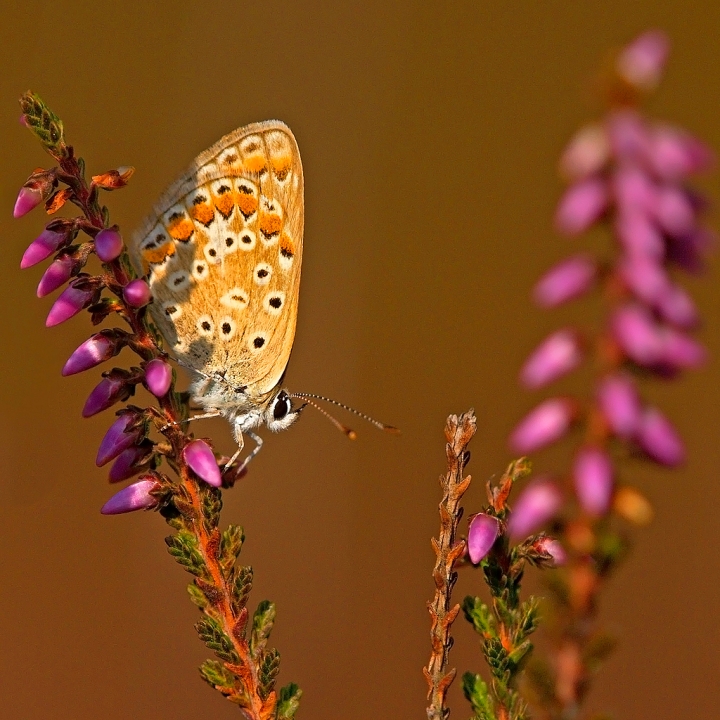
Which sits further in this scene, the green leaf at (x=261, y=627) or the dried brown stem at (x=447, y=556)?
the green leaf at (x=261, y=627)

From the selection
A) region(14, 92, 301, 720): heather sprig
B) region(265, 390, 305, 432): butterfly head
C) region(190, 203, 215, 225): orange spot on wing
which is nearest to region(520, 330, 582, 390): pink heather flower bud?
region(14, 92, 301, 720): heather sprig

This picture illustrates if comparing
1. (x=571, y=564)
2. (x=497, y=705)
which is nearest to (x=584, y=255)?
(x=571, y=564)

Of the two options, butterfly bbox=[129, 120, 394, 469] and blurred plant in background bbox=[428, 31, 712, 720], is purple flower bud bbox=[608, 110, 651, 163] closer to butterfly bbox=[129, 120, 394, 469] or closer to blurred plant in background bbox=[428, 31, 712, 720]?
blurred plant in background bbox=[428, 31, 712, 720]

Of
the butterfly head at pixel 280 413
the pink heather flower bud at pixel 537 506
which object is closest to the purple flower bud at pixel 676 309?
the pink heather flower bud at pixel 537 506

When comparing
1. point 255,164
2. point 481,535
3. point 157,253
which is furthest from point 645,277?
point 255,164

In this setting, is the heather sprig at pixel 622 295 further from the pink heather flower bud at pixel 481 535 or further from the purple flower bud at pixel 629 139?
the pink heather flower bud at pixel 481 535

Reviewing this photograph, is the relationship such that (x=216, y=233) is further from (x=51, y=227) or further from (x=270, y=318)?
(x=51, y=227)
